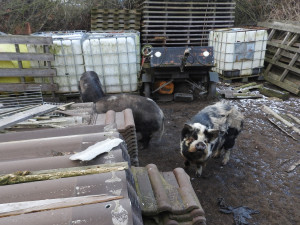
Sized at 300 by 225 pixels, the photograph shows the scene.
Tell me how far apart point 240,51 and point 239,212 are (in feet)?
23.8

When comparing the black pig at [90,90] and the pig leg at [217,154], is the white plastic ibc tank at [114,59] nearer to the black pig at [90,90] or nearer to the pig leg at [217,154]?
the black pig at [90,90]

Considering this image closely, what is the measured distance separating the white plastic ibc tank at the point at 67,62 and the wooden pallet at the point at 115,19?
132 inches

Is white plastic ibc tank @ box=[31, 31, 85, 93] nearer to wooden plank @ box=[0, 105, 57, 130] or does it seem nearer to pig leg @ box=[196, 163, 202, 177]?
wooden plank @ box=[0, 105, 57, 130]

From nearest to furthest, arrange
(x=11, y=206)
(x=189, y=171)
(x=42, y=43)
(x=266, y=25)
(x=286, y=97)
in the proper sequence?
(x=11, y=206) < (x=189, y=171) < (x=42, y=43) < (x=286, y=97) < (x=266, y=25)

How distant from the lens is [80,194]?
1.39 metres

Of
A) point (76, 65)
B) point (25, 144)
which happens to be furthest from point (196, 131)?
point (76, 65)

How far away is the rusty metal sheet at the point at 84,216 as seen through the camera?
3.88 feet

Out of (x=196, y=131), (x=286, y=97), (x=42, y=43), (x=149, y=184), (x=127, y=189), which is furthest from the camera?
(x=286, y=97)

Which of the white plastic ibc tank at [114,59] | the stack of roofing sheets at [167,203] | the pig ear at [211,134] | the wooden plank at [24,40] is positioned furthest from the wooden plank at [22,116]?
the white plastic ibc tank at [114,59]

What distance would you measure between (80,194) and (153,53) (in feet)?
21.2

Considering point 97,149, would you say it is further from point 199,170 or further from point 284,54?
point 284,54

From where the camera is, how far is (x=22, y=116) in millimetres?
3014

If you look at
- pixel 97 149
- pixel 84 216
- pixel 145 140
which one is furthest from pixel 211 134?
pixel 84 216

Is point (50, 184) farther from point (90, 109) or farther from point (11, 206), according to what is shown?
point (90, 109)
